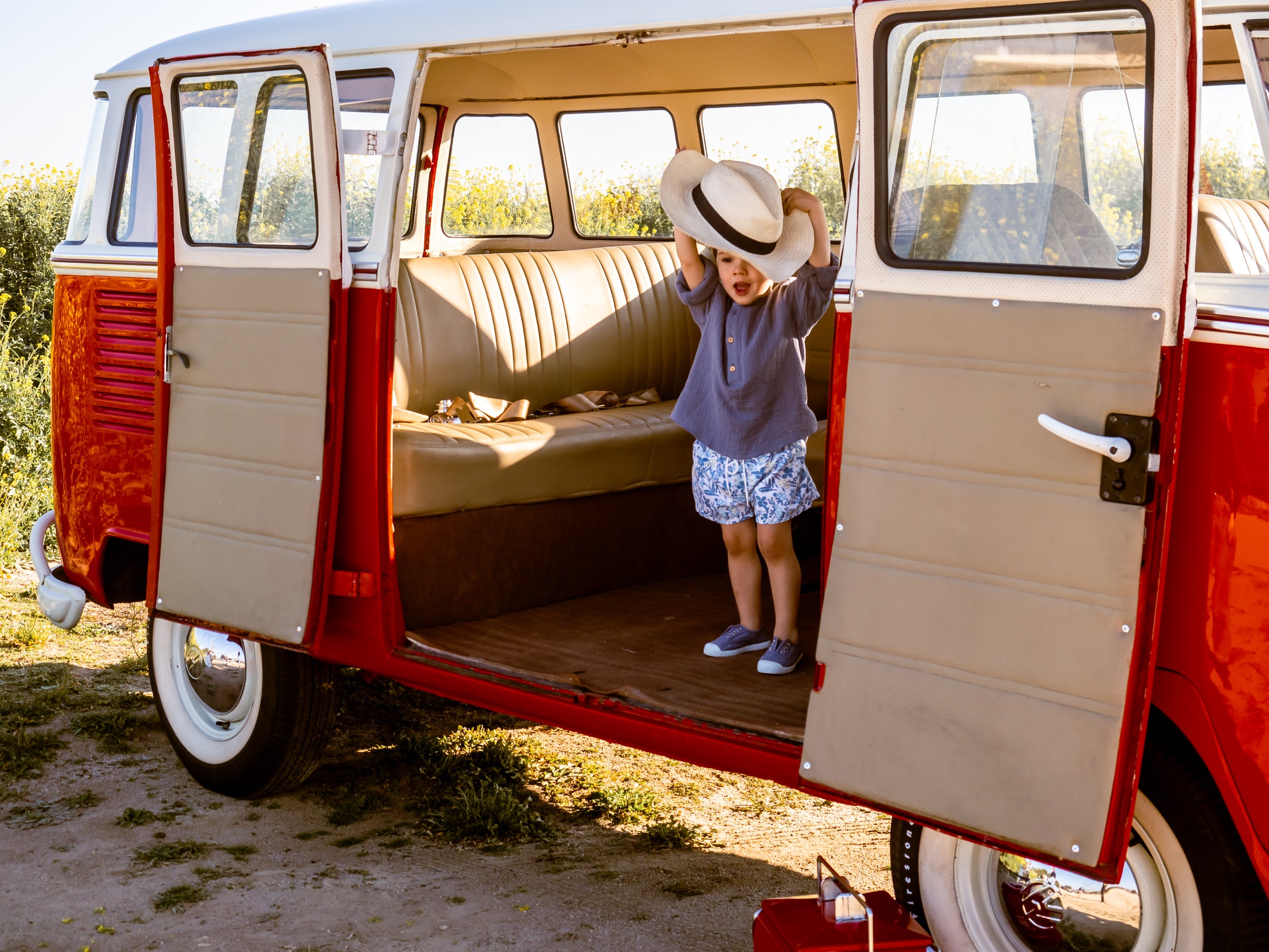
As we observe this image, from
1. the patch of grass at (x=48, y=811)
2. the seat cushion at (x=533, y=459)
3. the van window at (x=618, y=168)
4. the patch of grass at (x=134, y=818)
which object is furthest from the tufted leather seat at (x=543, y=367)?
the patch of grass at (x=48, y=811)

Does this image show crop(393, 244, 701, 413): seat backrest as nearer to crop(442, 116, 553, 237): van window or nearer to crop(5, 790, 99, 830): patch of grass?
crop(442, 116, 553, 237): van window

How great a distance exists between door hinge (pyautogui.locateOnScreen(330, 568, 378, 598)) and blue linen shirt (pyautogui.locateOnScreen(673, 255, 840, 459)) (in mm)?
1050

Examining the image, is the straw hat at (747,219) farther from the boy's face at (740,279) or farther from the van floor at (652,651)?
the van floor at (652,651)

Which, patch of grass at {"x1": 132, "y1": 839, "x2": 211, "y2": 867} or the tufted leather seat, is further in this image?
the tufted leather seat

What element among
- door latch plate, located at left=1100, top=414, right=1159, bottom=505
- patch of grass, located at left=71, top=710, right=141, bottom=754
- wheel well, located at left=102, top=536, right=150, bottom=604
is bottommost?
patch of grass, located at left=71, top=710, right=141, bottom=754

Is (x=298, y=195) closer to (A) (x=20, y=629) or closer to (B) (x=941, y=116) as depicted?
(B) (x=941, y=116)

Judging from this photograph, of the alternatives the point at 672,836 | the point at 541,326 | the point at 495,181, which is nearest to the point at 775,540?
the point at 672,836

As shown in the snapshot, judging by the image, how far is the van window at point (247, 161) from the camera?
12.4 feet

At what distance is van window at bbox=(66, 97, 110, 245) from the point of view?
184 inches

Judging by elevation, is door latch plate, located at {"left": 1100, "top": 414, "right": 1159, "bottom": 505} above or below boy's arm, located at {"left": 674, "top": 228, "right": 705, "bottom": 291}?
below

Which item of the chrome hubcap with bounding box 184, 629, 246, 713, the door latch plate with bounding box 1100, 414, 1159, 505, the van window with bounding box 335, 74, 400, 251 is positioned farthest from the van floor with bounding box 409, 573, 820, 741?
the van window with bounding box 335, 74, 400, 251

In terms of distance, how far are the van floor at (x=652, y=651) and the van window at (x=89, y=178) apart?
76.7 inches

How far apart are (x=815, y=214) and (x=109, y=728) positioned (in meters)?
3.22

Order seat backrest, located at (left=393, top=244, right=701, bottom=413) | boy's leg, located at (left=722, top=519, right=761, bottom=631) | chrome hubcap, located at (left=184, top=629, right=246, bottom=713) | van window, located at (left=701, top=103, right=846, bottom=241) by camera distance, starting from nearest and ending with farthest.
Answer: boy's leg, located at (left=722, top=519, right=761, bottom=631) < chrome hubcap, located at (left=184, top=629, right=246, bottom=713) < seat backrest, located at (left=393, top=244, right=701, bottom=413) < van window, located at (left=701, top=103, right=846, bottom=241)
